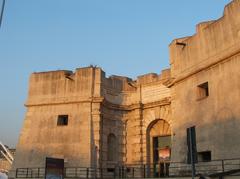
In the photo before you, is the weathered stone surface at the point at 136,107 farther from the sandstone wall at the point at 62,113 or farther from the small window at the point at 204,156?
the small window at the point at 204,156

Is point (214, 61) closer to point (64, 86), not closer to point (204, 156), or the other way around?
point (204, 156)

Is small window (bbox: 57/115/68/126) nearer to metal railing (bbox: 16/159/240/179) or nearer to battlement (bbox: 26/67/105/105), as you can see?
battlement (bbox: 26/67/105/105)

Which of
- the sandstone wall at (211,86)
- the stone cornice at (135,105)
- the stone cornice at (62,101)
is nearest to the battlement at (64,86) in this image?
the stone cornice at (62,101)

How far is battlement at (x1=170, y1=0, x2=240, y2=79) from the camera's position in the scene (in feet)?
58.6

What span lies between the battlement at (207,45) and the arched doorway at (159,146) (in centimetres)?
507

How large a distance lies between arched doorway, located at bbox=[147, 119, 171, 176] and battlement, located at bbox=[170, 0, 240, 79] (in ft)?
16.6

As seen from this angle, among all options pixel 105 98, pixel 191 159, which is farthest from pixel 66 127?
pixel 191 159

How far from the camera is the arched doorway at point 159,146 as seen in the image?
24.6 m

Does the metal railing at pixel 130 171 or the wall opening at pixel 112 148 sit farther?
the wall opening at pixel 112 148

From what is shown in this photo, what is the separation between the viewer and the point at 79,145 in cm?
2367

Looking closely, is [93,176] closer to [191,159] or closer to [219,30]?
[219,30]

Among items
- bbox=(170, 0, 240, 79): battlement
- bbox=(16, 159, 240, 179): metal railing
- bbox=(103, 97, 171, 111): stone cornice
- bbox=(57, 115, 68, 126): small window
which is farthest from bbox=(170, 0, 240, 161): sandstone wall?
bbox=(57, 115, 68, 126): small window

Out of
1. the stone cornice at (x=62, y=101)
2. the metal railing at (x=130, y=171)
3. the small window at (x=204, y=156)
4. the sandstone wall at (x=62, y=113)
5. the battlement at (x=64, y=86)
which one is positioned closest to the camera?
the small window at (x=204, y=156)

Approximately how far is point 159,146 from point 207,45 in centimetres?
902
